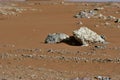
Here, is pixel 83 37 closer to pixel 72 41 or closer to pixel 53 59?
pixel 72 41

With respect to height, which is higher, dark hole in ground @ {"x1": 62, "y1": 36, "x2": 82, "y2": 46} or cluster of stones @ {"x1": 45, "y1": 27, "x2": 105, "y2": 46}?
cluster of stones @ {"x1": 45, "y1": 27, "x2": 105, "y2": 46}

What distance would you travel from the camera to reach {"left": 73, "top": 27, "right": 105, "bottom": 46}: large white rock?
61.8 feet

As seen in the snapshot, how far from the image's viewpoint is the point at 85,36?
1909 centimetres

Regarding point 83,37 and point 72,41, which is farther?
point 72,41

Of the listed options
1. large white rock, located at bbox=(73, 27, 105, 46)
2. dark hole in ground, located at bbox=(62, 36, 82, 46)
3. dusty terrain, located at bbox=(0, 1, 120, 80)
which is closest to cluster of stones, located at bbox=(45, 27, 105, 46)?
large white rock, located at bbox=(73, 27, 105, 46)

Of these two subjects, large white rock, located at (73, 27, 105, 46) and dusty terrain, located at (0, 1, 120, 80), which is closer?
dusty terrain, located at (0, 1, 120, 80)

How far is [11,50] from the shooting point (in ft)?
59.6

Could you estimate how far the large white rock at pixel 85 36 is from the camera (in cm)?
1884

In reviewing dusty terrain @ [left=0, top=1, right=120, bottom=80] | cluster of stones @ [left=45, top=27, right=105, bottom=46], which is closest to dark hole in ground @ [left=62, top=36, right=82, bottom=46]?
cluster of stones @ [left=45, top=27, right=105, bottom=46]

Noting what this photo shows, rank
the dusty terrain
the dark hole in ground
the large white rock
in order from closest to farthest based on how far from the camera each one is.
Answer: the dusty terrain
the large white rock
the dark hole in ground

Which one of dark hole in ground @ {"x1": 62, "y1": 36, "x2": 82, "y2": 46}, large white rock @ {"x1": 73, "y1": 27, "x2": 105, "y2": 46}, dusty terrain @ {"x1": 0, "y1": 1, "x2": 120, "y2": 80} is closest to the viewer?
dusty terrain @ {"x1": 0, "y1": 1, "x2": 120, "y2": 80}

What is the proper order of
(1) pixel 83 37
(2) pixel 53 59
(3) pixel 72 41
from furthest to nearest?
1. (3) pixel 72 41
2. (1) pixel 83 37
3. (2) pixel 53 59

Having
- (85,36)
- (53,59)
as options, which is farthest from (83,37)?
(53,59)

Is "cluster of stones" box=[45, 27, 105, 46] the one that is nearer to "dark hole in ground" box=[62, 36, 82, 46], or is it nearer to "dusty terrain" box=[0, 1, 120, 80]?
"dark hole in ground" box=[62, 36, 82, 46]
